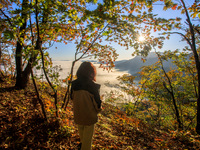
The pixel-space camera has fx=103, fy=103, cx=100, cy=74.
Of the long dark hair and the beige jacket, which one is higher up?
the long dark hair

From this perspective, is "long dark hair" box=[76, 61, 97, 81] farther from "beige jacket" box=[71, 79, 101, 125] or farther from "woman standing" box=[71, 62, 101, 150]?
"beige jacket" box=[71, 79, 101, 125]

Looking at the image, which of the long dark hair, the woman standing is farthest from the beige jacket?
the long dark hair

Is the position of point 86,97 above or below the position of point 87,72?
below

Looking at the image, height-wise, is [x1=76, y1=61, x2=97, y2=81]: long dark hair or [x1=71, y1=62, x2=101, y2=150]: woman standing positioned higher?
[x1=76, y1=61, x2=97, y2=81]: long dark hair

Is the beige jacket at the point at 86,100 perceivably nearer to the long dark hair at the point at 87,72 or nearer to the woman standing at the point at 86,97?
the woman standing at the point at 86,97

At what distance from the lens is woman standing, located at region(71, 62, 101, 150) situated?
88.0 inches

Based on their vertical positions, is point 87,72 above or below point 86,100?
above

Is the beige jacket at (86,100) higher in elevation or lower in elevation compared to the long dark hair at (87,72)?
lower

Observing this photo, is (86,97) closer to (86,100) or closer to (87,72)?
(86,100)

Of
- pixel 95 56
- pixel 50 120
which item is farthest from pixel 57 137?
pixel 95 56

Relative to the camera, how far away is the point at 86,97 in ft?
7.35

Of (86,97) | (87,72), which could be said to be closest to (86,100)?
(86,97)

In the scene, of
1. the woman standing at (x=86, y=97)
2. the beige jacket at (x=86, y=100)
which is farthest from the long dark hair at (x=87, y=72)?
the beige jacket at (x=86, y=100)

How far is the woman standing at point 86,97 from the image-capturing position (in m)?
2.23
